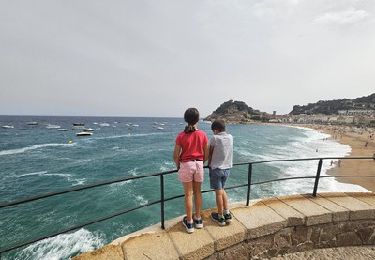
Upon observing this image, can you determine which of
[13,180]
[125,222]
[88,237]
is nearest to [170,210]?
[125,222]

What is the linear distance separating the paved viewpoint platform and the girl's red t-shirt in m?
1.02

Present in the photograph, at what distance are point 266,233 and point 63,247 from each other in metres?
9.96

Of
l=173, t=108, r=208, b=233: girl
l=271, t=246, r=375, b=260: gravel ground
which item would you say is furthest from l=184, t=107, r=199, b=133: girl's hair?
l=271, t=246, r=375, b=260: gravel ground

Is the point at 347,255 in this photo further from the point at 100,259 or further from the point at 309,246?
the point at 100,259

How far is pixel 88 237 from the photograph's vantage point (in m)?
10.7

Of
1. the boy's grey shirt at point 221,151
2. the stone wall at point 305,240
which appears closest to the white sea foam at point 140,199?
the stone wall at point 305,240

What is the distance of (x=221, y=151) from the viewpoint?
3006mm

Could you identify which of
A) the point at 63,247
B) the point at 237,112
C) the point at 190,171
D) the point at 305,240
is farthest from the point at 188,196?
the point at 237,112

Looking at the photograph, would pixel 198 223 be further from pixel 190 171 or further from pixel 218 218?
pixel 190 171

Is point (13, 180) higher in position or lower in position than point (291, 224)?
lower

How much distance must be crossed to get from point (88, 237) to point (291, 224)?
10.4 m

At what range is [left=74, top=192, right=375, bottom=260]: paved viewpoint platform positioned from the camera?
8.67 feet

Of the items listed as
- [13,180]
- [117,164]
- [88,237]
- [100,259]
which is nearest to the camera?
[100,259]

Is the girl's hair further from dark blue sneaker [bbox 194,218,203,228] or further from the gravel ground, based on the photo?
the gravel ground
